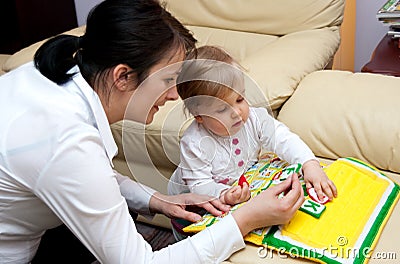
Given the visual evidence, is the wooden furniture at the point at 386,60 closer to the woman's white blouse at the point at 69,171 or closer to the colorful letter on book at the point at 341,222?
the colorful letter on book at the point at 341,222

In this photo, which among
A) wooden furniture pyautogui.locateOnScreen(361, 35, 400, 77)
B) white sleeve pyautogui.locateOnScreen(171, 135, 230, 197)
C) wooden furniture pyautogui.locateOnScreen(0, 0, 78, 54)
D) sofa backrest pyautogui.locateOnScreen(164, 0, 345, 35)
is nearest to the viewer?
white sleeve pyautogui.locateOnScreen(171, 135, 230, 197)

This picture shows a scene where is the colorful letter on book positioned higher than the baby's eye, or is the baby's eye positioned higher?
the baby's eye

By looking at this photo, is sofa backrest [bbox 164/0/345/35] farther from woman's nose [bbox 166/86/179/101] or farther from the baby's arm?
woman's nose [bbox 166/86/179/101]

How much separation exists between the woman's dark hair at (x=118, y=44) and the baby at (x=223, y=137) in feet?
0.58

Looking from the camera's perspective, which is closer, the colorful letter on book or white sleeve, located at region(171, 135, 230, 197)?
the colorful letter on book

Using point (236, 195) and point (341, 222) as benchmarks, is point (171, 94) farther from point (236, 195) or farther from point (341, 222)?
point (341, 222)

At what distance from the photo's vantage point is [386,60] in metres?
1.74

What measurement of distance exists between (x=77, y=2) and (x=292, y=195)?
2285 millimetres

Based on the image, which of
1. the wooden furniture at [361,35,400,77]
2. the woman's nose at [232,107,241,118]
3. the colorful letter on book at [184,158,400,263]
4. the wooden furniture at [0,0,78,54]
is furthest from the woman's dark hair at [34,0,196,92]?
the wooden furniture at [0,0,78,54]

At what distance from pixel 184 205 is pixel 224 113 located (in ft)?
0.73

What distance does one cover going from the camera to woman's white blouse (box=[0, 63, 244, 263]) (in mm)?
854

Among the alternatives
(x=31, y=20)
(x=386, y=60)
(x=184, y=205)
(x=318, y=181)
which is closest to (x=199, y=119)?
(x=184, y=205)

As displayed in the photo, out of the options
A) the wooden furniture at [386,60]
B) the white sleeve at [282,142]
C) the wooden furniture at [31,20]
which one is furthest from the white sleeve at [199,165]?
the wooden furniture at [31,20]

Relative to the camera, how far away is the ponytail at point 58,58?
93 cm
